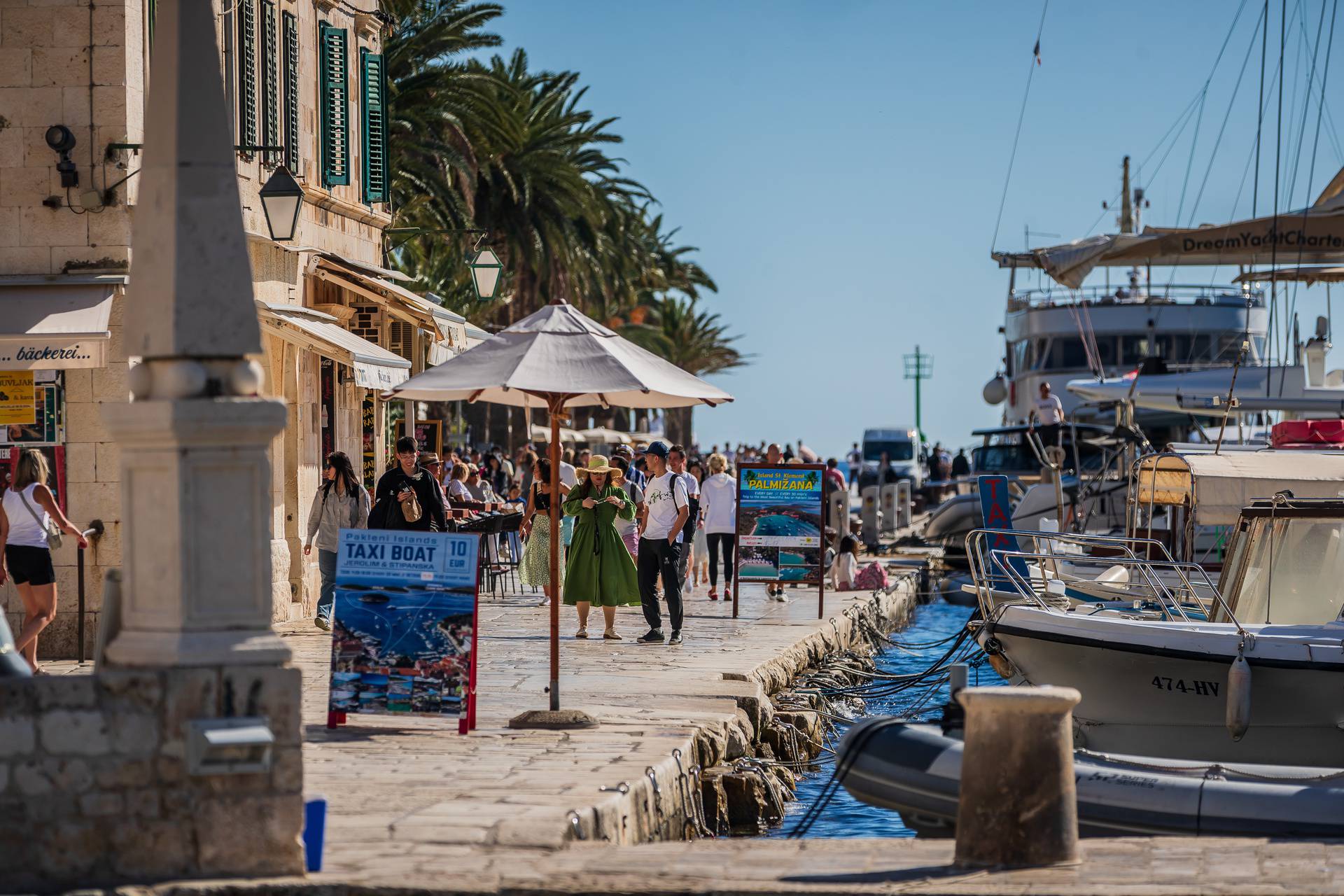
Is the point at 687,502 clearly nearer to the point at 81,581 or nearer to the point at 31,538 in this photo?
the point at 81,581

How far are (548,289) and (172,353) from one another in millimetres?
37387

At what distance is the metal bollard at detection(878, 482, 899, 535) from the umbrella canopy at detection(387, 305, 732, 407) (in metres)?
28.8

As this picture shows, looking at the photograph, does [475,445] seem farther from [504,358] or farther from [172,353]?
[172,353]

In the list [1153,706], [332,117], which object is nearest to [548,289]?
[332,117]

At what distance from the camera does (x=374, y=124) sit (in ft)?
74.2

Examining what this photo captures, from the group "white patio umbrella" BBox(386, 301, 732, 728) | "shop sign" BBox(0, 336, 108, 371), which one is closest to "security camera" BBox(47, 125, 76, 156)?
"shop sign" BBox(0, 336, 108, 371)

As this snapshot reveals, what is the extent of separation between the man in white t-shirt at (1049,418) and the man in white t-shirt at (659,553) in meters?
18.4

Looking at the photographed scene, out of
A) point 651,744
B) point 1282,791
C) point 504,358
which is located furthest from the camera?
point 504,358

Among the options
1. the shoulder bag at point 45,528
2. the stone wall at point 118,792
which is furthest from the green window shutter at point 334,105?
the stone wall at point 118,792

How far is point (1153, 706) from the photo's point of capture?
43.3 ft

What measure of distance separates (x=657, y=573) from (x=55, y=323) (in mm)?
6217

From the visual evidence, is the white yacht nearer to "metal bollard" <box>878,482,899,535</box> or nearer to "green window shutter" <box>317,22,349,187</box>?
"metal bollard" <box>878,482,899,535</box>

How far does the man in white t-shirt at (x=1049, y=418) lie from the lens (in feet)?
114

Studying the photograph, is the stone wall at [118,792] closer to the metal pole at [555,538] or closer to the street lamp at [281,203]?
the metal pole at [555,538]
